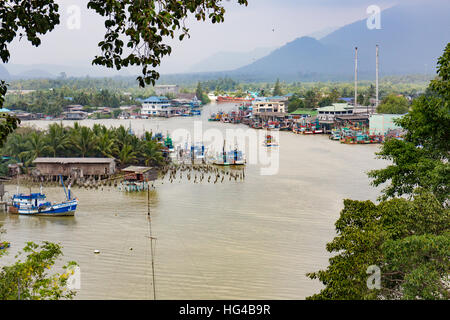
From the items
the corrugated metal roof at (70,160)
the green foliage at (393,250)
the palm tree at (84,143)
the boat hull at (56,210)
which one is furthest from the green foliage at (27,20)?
the palm tree at (84,143)

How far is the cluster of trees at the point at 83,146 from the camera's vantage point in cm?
991

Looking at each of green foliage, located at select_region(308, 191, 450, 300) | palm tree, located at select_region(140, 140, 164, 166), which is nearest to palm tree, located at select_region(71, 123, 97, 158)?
palm tree, located at select_region(140, 140, 164, 166)

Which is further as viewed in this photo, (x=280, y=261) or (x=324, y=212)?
(x=324, y=212)

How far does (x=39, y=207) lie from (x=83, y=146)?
358 centimetres

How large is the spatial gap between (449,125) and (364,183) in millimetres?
4736

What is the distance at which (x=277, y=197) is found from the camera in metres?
7.61

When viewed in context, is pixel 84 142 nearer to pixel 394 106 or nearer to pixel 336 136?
pixel 336 136

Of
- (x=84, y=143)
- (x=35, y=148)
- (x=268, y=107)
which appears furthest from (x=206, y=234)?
(x=268, y=107)

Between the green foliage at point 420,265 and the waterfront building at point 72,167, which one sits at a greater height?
the green foliage at point 420,265

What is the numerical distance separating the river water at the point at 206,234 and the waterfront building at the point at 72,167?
0.63 meters

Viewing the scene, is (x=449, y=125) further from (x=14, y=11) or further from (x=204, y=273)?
(x=14, y=11)

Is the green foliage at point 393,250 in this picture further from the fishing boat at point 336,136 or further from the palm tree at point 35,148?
the fishing boat at point 336,136

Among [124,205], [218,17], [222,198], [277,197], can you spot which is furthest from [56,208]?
[218,17]

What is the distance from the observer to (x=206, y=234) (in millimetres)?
5664
